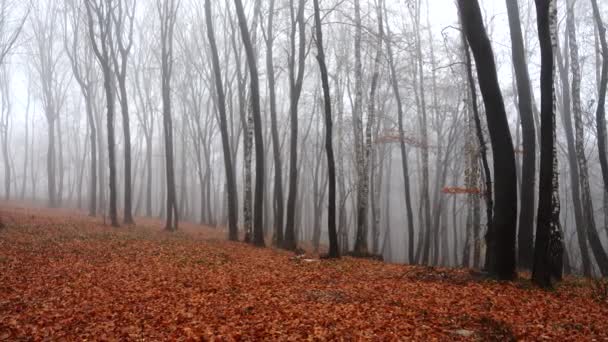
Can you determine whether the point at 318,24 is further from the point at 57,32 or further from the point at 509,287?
the point at 57,32

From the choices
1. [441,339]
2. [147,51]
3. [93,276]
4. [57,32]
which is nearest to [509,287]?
[441,339]

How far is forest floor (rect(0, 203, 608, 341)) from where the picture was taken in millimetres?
6102

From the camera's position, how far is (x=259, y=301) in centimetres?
772

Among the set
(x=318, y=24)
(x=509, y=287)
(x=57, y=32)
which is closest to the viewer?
(x=509, y=287)

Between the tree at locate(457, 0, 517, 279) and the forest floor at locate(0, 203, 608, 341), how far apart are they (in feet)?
2.58

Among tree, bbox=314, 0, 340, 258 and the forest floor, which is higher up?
tree, bbox=314, 0, 340, 258

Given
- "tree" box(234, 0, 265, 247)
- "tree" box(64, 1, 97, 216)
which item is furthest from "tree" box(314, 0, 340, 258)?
"tree" box(64, 1, 97, 216)

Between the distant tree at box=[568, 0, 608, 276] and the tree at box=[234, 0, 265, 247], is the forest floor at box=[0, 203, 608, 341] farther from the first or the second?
the distant tree at box=[568, 0, 608, 276]

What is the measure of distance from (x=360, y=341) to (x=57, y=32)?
32733 mm

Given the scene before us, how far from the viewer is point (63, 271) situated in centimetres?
954

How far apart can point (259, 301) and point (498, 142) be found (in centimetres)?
577

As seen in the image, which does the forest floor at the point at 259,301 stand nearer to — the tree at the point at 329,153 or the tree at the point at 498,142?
the tree at the point at 498,142

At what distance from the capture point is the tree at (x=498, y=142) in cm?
892

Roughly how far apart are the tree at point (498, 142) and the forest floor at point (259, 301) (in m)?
0.79
